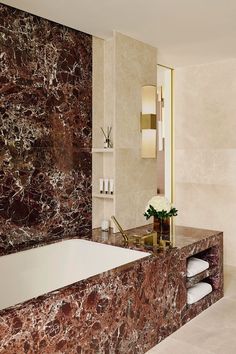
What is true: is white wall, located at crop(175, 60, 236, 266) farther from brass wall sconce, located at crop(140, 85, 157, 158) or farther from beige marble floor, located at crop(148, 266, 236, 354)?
beige marble floor, located at crop(148, 266, 236, 354)

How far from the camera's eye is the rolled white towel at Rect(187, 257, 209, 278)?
3.08 meters

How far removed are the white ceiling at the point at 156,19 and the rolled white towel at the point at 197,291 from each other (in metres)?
2.28

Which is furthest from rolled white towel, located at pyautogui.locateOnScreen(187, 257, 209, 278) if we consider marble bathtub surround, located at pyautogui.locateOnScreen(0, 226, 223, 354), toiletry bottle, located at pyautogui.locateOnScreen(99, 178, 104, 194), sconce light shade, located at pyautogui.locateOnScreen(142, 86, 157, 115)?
sconce light shade, located at pyautogui.locateOnScreen(142, 86, 157, 115)

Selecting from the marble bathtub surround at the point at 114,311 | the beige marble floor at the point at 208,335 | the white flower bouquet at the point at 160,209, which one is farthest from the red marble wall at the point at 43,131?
the beige marble floor at the point at 208,335

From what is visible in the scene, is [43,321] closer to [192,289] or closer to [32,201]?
[32,201]

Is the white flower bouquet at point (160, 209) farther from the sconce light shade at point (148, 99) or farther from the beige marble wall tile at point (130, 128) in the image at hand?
the sconce light shade at point (148, 99)

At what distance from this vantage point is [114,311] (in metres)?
2.24

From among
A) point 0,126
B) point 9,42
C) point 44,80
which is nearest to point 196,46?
point 44,80

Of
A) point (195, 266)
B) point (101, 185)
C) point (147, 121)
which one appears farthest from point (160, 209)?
point (147, 121)

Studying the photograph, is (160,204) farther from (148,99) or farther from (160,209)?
(148,99)

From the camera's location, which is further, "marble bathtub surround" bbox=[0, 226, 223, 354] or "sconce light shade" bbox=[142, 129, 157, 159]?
"sconce light shade" bbox=[142, 129, 157, 159]

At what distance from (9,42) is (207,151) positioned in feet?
9.04

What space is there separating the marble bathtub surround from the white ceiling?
1858 mm

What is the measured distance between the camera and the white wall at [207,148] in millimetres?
4441
